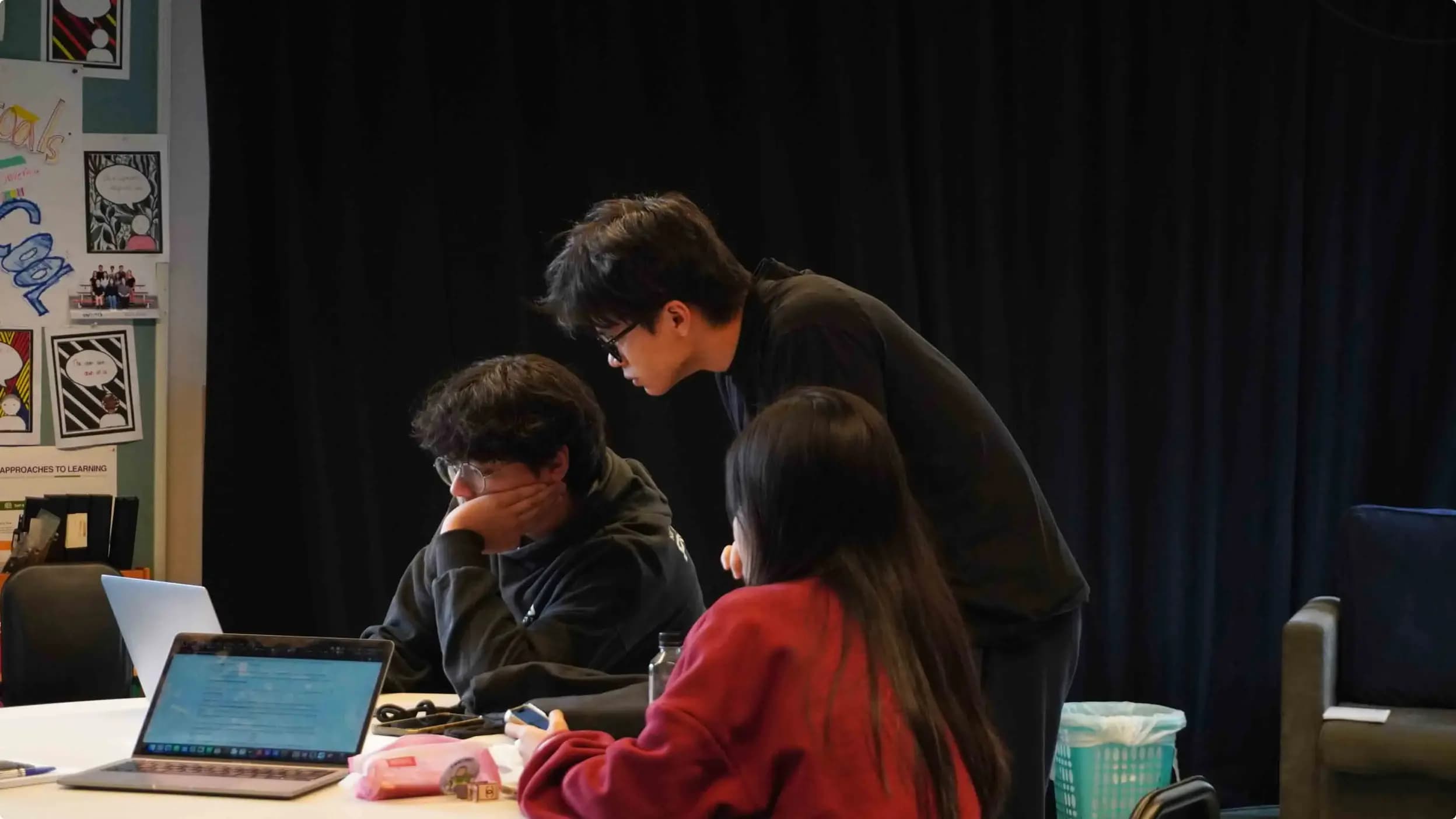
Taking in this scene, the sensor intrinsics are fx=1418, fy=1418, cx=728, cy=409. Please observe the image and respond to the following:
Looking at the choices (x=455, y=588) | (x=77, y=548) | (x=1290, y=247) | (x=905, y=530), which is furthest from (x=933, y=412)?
(x=1290, y=247)

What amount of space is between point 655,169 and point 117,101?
1.33 metres

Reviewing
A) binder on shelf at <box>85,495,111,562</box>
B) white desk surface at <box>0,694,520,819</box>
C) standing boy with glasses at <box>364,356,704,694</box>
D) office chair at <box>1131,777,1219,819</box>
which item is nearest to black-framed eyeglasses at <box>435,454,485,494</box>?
standing boy with glasses at <box>364,356,704,694</box>

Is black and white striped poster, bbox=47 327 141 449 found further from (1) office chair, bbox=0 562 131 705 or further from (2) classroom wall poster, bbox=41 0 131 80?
(1) office chair, bbox=0 562 131 705

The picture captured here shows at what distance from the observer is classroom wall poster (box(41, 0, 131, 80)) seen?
3.45 m

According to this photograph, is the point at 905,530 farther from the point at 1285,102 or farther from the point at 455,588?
the point at 1285,102

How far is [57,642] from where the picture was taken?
2584 mm

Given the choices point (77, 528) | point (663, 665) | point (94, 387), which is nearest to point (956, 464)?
point (663, 665)

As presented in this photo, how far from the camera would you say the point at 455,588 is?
1967mm

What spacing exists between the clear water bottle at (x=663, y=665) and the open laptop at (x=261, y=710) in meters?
0.31

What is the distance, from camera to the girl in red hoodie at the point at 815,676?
119 cm

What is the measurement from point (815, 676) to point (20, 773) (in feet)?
Result: 3.07

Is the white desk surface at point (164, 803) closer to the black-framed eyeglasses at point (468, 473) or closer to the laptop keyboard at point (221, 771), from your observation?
the laptop keyboard at point (221, 771)

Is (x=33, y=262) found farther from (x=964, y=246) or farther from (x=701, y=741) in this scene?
(x=701, y=741)

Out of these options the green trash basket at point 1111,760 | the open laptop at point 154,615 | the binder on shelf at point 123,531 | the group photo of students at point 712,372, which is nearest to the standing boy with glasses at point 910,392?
the group photo of students at point 712,372
